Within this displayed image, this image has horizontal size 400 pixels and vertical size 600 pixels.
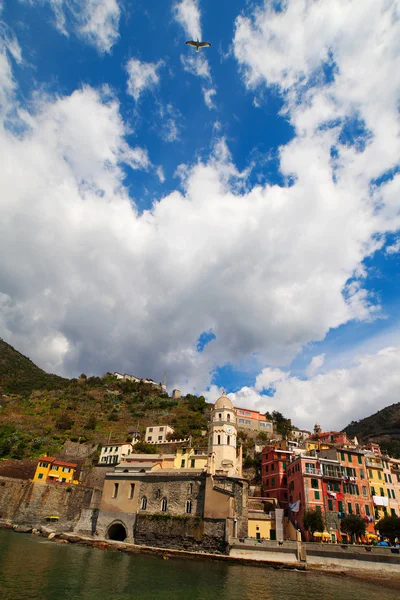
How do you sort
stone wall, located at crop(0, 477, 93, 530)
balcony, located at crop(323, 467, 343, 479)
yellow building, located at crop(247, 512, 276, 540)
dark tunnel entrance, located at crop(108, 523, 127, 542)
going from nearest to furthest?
yellow building, located at crop(247, 512, 276, 540) → dark tunnel entrance, located at crop(108, 523, 127, 542) → balcony, located at crop(323, 467, 343, 479) → stone wall, located at crop(0, 477, 93, 530)

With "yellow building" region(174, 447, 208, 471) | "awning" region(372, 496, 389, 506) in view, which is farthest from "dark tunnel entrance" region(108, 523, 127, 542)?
"awning" region(372, 496, 389, 506)

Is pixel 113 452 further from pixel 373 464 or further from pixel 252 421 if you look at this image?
pixel 373 464

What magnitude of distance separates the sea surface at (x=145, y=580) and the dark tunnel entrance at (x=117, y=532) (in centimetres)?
1002

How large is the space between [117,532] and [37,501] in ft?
54.2

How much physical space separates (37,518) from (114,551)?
2255cm

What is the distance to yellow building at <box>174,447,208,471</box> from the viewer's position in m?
51.8

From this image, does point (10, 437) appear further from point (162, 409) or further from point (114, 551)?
point (114, 551)

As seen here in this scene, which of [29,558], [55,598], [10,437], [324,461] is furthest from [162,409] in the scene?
[55,598]

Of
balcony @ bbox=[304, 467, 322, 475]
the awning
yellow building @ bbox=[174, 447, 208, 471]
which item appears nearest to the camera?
→ balcony @ bbox=[304, 467, 322, 475]

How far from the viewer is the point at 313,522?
38.3 metres

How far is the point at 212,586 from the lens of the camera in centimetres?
2333

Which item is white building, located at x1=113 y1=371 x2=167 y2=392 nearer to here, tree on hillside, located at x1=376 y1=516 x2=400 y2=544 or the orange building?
the orange building

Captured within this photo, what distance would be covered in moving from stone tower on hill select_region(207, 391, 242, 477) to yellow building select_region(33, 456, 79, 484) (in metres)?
25.4

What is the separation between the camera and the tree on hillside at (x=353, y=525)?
37938 mm
